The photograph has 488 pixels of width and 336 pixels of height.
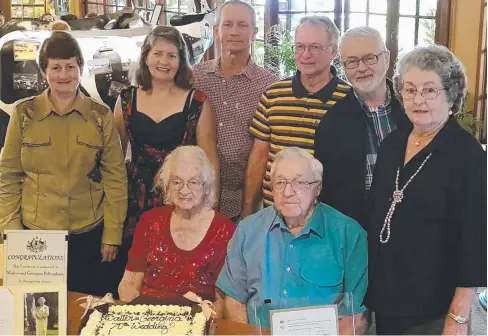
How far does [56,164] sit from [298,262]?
3.10 feet

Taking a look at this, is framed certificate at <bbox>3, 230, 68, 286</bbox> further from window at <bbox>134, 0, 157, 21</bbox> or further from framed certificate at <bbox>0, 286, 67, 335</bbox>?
window at <bbox>134, 0, 157, 21</bbox>

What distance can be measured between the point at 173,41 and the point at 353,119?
742 mm

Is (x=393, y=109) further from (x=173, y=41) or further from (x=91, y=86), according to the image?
(x=91, y=86)

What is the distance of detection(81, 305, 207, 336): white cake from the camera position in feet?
5.17

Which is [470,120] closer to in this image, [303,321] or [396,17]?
[396,17]

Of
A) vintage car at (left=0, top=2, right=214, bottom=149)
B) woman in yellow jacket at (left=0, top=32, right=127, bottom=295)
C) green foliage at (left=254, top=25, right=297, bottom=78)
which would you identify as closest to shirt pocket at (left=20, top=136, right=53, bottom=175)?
woman in yellow jacket at (left=0, top=32, right=127, bottom=295)

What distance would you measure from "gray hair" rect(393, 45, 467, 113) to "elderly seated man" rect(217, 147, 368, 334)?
0.41 metres

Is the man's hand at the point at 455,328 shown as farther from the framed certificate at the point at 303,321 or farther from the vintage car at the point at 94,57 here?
the vintage car at the point at 94,57

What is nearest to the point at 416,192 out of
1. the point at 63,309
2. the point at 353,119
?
the point at 353,119


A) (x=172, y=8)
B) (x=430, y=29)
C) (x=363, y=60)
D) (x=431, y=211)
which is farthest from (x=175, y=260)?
(x=172, y=8)

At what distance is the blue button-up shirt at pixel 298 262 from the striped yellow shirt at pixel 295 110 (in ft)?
1.47

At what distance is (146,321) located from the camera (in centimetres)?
161

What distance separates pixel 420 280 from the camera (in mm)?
1717

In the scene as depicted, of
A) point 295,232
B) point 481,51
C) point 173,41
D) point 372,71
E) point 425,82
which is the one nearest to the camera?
point 425,82
